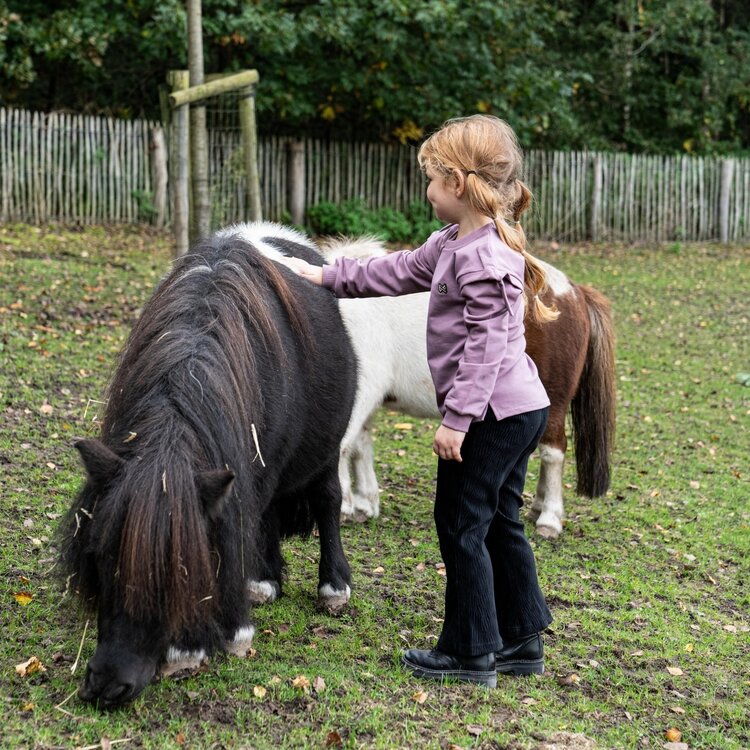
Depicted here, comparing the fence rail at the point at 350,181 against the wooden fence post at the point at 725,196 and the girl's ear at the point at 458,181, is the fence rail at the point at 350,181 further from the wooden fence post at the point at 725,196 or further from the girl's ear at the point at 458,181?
the girl's ear at the point at 458,181

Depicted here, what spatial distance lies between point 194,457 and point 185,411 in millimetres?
151

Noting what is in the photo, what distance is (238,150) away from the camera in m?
10.0

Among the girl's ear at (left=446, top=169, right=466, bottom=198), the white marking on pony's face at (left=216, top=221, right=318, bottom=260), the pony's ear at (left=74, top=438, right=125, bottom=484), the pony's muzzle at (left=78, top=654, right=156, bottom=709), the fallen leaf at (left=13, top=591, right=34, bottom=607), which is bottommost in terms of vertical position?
the fallen leaf at (left=13, top=591, right=34, bottom=607)

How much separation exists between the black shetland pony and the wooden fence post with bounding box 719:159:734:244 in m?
18.0

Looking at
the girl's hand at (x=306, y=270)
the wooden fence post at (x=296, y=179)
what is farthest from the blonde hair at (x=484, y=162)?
the wooden fence post at (x=296, y=179)

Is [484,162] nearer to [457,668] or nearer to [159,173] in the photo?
[457,668]

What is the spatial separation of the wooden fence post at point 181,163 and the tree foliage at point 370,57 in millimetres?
5289

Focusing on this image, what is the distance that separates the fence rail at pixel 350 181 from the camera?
14945 millimetres

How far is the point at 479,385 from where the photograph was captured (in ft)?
10.7

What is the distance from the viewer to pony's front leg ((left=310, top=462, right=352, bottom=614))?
14.0ft

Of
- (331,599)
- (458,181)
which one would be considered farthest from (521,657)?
(458,181)

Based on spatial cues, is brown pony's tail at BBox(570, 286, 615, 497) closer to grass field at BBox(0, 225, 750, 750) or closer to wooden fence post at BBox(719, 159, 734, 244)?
grass field at BBox(0, 225, 750, 750)

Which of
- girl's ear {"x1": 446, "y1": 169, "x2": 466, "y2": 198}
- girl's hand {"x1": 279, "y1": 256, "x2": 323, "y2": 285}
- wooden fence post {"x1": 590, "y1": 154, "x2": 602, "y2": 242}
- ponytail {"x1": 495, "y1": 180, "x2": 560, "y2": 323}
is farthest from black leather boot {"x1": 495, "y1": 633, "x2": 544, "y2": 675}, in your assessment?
wooden fence post {"x1": 590, "y1": 154, "x2": 602, "y2": 242}

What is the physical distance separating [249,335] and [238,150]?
7047 millimetres
